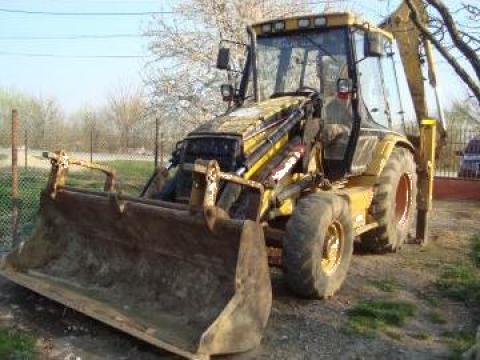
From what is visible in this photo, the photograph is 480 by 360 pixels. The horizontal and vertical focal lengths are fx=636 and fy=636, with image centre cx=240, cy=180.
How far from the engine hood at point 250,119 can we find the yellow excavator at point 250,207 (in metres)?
0.02

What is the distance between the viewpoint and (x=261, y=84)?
26.3 ft

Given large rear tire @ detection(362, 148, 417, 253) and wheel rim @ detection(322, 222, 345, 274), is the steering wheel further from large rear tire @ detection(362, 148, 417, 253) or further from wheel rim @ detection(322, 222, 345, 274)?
wheel rim @ detection(322, 222, 345, 274)

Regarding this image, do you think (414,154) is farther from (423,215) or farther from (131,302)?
(131,302)

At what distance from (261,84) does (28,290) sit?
3.71m

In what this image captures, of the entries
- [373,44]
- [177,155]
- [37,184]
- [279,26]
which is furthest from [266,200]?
[37,184]

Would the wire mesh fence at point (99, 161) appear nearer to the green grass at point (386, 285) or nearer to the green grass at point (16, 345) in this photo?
the green grass at point (16, 345)

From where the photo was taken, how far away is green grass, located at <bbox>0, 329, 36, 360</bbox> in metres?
4.91

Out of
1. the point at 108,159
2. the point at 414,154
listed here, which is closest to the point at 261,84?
the point at 414,154

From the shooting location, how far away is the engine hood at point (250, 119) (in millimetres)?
6680

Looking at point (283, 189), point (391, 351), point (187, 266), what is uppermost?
point (283, 189)

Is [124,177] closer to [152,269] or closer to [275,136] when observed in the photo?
[275,136]

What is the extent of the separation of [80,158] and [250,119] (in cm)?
590

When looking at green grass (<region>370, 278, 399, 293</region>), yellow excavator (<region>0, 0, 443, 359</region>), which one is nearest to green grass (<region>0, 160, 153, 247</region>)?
yellow excavator (<region>0, 0, 443, 359</region>)

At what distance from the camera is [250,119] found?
22.5 ft
